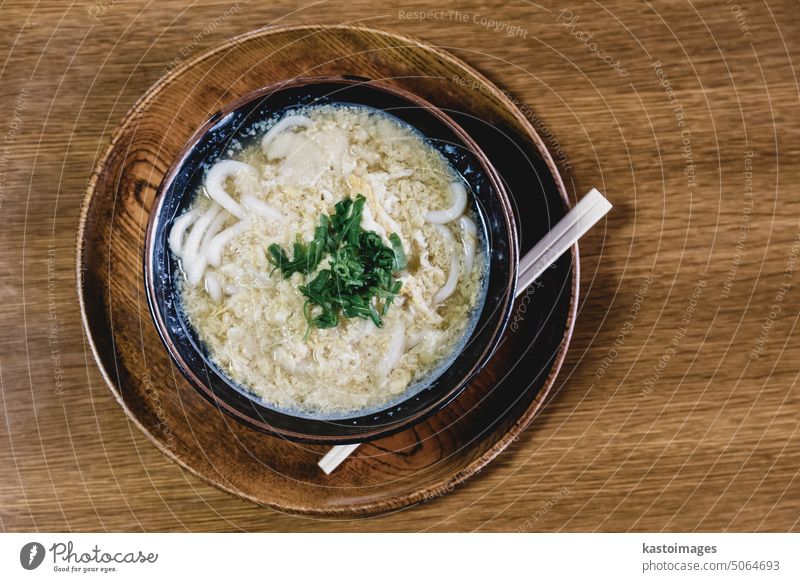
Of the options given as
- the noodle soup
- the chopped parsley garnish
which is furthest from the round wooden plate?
the chopped parsley garnish

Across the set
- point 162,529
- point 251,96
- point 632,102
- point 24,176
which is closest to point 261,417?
point 162,529

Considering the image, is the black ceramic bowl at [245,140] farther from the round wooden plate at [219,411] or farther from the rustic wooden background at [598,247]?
the rustic wooden background at [598,247]

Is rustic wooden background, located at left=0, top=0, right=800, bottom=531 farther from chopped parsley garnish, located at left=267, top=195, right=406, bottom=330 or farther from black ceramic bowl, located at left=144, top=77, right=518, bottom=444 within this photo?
chopped parsley garnish, located at left=267, top=195, right=406, bottom=330

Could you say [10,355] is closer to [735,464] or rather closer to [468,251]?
[468,251]

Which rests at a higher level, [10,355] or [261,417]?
[10,355]
